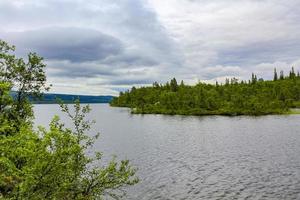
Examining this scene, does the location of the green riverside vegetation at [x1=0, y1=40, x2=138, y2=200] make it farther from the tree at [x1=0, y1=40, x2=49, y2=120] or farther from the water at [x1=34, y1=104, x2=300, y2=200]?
the water at [x1=34, y1=104, x2=300, y2=200]

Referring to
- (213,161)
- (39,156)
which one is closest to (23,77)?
(39,156)

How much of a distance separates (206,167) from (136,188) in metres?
21.4

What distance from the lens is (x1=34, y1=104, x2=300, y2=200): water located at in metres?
58.1

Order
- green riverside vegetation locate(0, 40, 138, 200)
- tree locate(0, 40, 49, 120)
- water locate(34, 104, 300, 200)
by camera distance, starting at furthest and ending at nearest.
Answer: water locate(34, 104, 300, 200) → tree locate(0, 40, 49, 120) → green riverside vegetation locate(0, 40, 138, 200)

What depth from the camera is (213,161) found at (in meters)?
82.6

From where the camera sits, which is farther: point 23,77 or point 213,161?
point 213,161

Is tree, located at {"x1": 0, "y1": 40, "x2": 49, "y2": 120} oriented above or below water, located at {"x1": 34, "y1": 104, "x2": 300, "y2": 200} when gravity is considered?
above

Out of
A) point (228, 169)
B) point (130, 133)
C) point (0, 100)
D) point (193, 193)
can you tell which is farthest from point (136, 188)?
point (130, 133)

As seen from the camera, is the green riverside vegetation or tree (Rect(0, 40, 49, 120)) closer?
the green riverside vegetation

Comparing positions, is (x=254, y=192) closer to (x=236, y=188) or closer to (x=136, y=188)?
(x=236, y=188)

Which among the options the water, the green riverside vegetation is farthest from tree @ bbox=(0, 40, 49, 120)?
the water

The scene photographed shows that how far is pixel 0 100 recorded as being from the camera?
30016 millimetres

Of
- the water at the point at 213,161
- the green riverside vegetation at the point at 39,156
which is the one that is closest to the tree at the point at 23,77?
the green riverside vegetation at the point at 39,156

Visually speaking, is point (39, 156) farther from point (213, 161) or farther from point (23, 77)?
point (213, 161)
